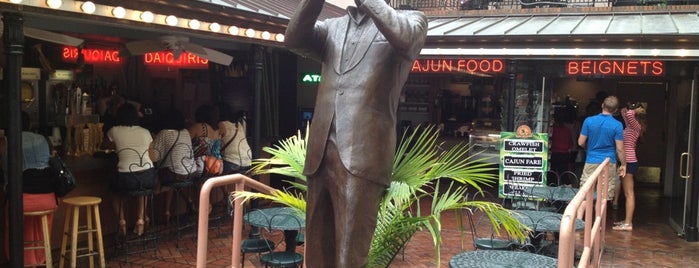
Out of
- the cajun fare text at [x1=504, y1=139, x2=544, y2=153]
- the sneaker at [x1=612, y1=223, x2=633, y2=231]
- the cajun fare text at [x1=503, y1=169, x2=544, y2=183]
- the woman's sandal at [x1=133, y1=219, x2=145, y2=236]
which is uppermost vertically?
the cajun fare text at [x1=504, y1=139, x2=544, y2=153]

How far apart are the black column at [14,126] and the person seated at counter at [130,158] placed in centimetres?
194

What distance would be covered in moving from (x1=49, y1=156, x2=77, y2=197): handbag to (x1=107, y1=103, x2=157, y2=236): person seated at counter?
3.17ft

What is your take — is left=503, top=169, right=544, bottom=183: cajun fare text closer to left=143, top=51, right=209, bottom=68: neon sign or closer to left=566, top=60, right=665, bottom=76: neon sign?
left=566, top=60, right=665, bottom=76: neon sign

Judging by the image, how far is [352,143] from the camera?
3.13m

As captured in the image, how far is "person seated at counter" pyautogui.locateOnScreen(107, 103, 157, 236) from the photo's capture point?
717 centimetres

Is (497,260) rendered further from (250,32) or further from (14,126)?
(250,32)

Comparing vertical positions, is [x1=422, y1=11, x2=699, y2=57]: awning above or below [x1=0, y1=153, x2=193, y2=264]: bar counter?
above

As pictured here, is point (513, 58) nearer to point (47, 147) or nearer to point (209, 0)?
point (209, 0)

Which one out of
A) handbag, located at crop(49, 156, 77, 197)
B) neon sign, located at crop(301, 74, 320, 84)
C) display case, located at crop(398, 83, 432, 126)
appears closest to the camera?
handbag, located at crop(49, 156, 77, 197)

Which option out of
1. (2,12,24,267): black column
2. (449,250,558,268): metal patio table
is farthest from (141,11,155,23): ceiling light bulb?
(449,250,558,268): metal patio table

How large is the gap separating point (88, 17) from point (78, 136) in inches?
118

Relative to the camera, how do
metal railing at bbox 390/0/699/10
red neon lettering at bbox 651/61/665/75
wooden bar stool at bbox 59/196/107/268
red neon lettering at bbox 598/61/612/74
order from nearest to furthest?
wooden bar stool at bbox 59/196/107/268
red neon lettering at bbox 651/61/665/75
red neon lettering at bbox 598/61/612/74
metal railing at bbox 390/0/699/10

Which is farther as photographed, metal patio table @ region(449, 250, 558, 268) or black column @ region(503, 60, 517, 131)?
black column @ region(503, 60, 517, 131)

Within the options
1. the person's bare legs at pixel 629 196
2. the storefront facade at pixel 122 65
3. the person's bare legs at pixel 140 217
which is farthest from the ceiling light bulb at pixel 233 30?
the person's bare legs at pixel 629 196
